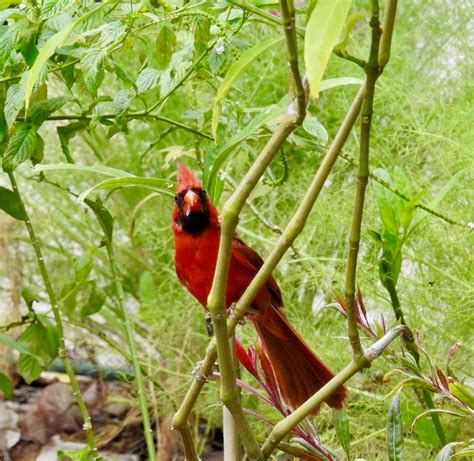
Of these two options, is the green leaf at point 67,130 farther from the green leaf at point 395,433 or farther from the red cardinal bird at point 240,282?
the green leaf at point 395,433

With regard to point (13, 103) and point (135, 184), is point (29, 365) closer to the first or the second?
point (13, 103)

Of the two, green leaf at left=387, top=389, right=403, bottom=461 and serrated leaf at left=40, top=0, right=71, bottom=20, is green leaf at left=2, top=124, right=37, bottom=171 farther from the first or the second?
green leaf at left=387, top=389, right=403, bottom=461

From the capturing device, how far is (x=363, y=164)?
705 millimetres

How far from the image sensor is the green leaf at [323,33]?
596 millimetres

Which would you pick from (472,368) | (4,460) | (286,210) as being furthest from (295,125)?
(4,460)

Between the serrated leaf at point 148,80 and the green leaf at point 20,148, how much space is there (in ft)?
0.45

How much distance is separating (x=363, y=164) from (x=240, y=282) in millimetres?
815

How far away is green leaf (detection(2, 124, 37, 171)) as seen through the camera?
115 centimetres

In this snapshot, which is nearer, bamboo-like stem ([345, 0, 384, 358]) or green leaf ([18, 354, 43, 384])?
bamboo-like stem ([345, 0, 384, 358])

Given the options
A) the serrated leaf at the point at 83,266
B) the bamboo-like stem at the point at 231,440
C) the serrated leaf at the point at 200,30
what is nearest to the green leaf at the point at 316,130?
the serrated leaf at the point at 200,30

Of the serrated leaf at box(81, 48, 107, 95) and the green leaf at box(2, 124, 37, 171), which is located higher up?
the serrated leaf at box(81, 48, 107, 95)

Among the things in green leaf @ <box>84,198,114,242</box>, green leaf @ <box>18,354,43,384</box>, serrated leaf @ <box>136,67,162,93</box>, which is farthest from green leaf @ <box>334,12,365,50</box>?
green leaf @ <box>18,354,43,384</box>

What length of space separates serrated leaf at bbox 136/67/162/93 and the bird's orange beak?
339 millimetres

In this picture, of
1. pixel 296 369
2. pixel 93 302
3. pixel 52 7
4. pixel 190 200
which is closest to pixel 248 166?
pixel 93 302
